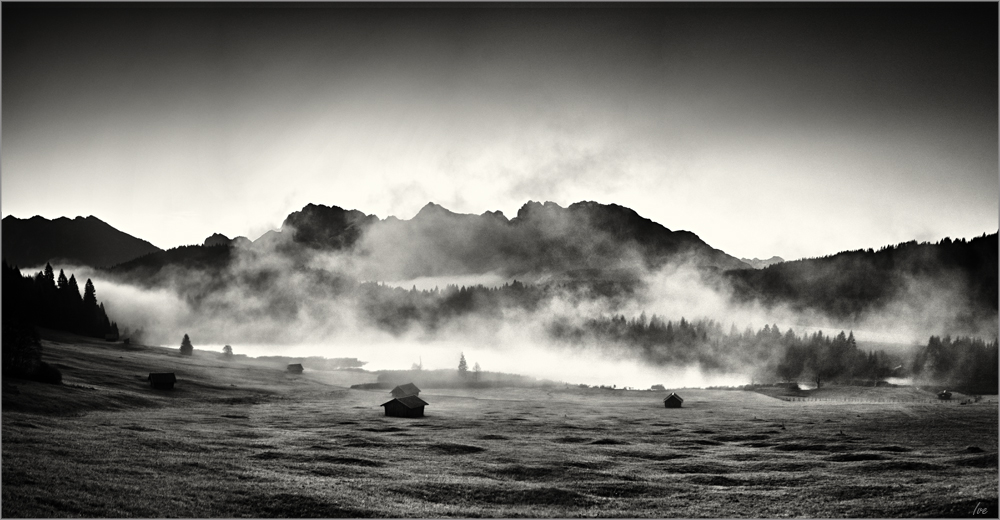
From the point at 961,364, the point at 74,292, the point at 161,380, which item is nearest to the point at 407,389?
the point at 161,380

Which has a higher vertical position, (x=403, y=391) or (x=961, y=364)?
(x=961, y=364)

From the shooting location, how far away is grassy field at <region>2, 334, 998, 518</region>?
31.2m

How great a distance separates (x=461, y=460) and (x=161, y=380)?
6966 centimetres

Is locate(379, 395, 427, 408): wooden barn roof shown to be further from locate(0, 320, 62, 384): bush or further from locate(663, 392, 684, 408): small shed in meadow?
locate(663, 392, 684, 408): small shed in meadow

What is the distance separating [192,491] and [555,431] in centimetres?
4736

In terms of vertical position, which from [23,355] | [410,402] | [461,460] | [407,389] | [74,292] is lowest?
[407,389]

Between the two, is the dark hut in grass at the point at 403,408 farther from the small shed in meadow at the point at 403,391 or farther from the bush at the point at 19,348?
the bush at the point at 19,348

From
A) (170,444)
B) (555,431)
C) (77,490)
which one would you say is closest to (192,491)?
(77,490)

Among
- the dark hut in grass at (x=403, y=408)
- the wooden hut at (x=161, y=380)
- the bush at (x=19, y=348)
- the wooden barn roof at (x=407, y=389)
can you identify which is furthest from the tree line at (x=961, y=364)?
the bush at (x=19, y=348)

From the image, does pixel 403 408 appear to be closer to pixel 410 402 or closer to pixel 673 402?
pixel 410 402

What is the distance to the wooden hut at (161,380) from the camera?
91062 mm

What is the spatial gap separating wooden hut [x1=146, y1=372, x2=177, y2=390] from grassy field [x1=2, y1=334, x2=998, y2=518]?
2216 millimetres

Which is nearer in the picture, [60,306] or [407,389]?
[407,389]

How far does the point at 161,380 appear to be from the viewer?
9162 cm
